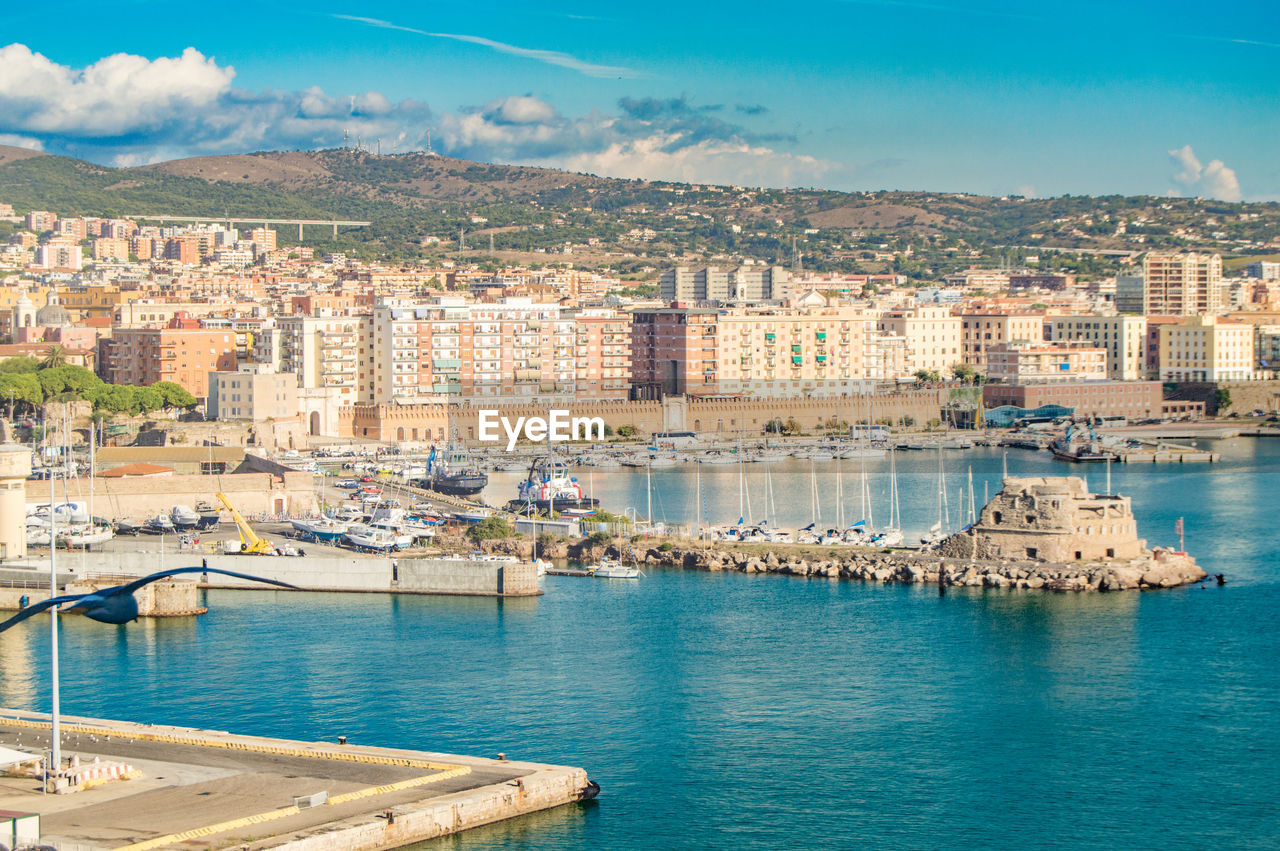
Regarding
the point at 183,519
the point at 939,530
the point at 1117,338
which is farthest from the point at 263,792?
the point at 1117,338

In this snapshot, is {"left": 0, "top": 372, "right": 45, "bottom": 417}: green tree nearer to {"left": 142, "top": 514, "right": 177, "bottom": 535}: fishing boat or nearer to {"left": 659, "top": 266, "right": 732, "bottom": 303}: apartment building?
{"left": 142, "top": 514, "right": 177, "bottom": 535}: fishing boat

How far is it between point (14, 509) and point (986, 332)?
5489cm

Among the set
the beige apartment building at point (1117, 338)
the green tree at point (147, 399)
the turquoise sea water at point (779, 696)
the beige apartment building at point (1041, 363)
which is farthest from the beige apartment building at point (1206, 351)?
the turquoise sea water at point (779, 696)

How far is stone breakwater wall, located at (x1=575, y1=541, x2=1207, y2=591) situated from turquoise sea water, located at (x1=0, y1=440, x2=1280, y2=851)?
1.34 feet

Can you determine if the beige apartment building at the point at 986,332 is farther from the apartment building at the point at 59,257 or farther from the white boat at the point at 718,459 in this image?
the apartment building at the point at 59,257

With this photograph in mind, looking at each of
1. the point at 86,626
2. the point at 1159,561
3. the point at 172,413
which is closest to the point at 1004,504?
the point at 1159,561

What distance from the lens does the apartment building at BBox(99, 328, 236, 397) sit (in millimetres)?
55531

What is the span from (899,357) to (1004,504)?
41.9m

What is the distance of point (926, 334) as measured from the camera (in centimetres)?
7225

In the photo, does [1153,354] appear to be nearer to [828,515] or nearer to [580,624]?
[828,515]

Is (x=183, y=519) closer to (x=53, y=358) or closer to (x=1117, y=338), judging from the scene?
(x=53, y=358)

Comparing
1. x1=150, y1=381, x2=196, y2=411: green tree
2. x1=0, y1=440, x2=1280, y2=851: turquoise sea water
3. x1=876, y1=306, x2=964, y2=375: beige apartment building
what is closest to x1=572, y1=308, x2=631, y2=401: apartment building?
x1=876, y1=306, x2=964, y2=375: beige apartment building

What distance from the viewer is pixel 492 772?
15.0m

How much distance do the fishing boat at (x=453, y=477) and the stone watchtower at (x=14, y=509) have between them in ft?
47.9
